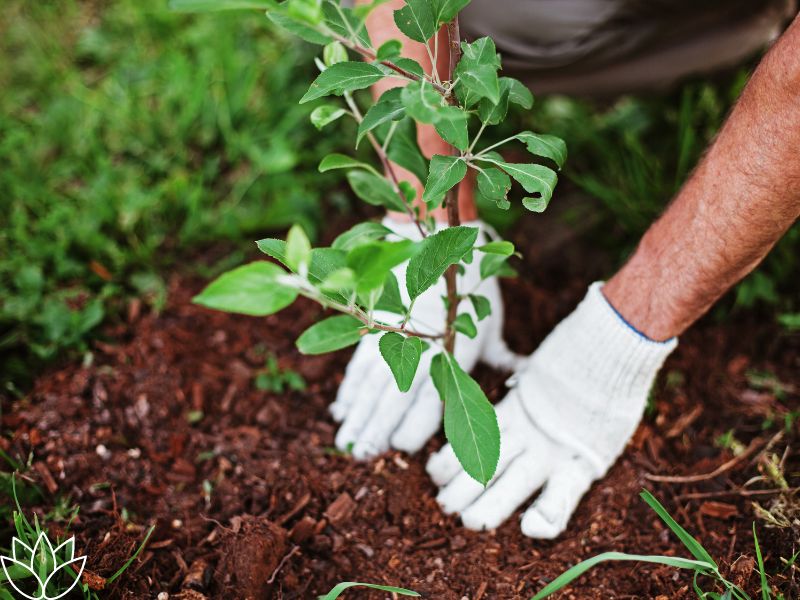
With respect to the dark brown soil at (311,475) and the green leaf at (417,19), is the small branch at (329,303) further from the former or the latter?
the dark brown soil at (311,475)

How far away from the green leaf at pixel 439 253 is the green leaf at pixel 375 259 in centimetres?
21

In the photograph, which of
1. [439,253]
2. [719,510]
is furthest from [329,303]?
[719,510]

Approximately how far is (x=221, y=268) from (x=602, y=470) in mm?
1190

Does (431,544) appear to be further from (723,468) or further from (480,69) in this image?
(480,69)

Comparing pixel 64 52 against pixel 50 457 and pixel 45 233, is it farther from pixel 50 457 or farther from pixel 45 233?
pixel 50 457

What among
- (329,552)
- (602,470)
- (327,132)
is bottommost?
(329,552)

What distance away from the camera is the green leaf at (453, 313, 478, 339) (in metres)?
1.31

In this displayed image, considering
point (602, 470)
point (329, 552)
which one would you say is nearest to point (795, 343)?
point (602, 470)

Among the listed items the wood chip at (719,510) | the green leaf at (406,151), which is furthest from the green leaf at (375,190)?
the wood chip at (719,510)

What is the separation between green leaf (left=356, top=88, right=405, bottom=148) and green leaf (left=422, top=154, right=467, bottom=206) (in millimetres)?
93

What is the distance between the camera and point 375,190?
4.45 ft

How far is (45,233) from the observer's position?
2041mm

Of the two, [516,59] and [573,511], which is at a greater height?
[516,59]

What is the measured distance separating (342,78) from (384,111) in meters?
0.08
